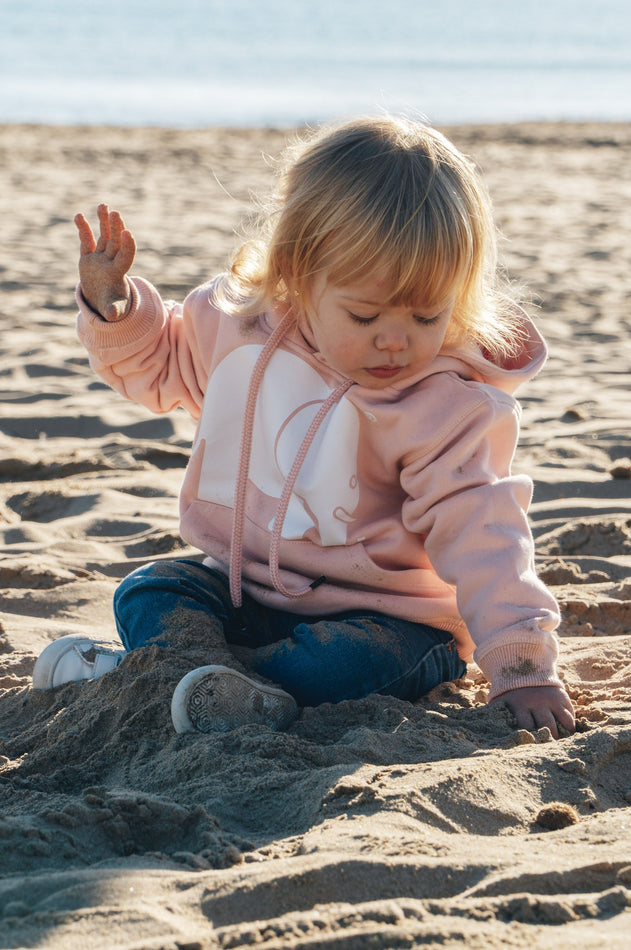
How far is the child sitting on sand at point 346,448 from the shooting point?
2.15 metres

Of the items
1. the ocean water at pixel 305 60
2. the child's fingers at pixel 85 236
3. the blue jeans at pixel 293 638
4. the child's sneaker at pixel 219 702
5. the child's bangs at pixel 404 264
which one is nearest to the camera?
the child's sneaker at pixel 219 702

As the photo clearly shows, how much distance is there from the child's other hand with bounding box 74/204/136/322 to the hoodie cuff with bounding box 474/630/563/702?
3.93 ft

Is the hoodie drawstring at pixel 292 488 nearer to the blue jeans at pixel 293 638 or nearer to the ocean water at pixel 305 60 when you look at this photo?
the blue jeans at pixel 293 638

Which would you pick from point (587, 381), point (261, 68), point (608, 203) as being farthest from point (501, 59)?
point (587, 381)

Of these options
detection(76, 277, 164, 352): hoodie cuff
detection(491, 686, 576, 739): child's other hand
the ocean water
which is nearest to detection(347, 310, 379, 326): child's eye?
detection(76, 277, 164, 352): hoodie cuff

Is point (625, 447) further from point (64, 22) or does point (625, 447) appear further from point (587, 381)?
point (64, 22)

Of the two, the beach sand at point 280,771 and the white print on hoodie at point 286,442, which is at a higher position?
the white print on hoodie at point 286,442

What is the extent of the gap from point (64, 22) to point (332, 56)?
10246 mm

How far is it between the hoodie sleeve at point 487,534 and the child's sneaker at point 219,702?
461 millimetres

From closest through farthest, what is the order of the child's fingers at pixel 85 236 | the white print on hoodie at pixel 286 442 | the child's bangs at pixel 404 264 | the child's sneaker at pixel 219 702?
the child's sneaker at pixel 219 702, the child's bangs at pixel 404 264, the white print on hoodie at pixel 286 442, the child's fingers at pixel 85 236

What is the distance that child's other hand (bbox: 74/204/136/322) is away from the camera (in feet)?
8.50

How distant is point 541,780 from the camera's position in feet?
5.93

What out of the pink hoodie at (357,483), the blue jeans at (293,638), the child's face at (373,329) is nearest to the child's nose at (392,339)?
the child's face at (373,329)

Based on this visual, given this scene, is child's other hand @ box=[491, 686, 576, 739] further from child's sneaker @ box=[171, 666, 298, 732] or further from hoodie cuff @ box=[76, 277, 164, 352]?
hoodie cuff @ box=[76, 277, 164, 352]
